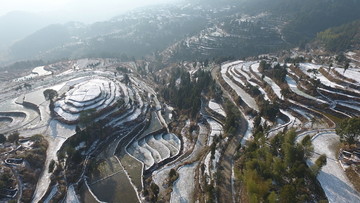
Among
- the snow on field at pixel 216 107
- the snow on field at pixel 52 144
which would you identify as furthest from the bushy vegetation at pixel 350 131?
the snow on field at pixel 52 144

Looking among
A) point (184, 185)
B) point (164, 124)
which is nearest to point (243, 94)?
point (164, 124)

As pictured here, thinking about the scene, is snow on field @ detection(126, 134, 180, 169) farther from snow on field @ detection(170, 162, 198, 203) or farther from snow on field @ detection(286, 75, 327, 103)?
snow on field @ detection(286, 75, 327, 103)

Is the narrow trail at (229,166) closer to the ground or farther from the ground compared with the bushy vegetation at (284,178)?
closer to the ground

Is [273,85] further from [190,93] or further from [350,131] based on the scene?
[350,131]

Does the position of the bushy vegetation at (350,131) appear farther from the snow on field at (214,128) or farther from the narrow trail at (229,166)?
the snow on field at (214,128)

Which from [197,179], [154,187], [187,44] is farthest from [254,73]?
[187,44]

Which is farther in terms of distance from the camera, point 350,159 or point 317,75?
point 317,75
